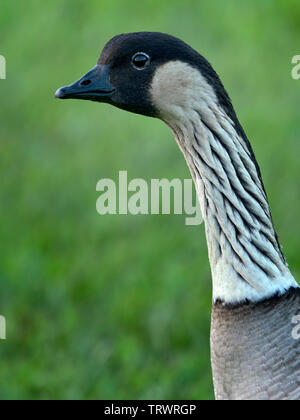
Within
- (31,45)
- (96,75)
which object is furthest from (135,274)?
(31,45)

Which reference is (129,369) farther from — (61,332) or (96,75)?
(96,75)

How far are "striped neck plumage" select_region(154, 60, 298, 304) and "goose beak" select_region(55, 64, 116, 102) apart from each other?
0.49 m

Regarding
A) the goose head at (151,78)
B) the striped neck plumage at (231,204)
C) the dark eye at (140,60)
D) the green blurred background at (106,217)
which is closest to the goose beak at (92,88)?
the goose head at (151,78)

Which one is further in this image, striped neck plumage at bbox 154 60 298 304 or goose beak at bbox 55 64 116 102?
goose beak at bbox 55 64 116 102

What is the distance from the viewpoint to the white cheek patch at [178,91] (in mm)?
3766

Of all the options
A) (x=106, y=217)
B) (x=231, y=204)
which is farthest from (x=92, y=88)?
(x=106, y=217)

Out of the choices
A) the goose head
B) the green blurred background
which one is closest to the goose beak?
the goose head

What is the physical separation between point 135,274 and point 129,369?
105 centimetres

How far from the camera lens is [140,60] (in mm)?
3990

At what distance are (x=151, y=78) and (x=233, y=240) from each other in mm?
886

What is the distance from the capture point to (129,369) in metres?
5.83

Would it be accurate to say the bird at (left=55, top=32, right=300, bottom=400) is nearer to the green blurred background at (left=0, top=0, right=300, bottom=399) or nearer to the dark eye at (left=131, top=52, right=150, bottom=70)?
the dark eye at (left=131, top=52, right=150, bottom=70)

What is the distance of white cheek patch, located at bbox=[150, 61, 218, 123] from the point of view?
377 cm

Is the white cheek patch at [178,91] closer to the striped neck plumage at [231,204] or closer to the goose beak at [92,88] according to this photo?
the striped neck plumage at [231,204]
